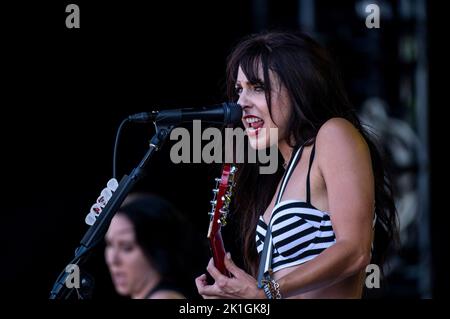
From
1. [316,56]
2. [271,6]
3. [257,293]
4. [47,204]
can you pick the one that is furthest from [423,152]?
[257,293]

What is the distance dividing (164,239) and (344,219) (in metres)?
1.40

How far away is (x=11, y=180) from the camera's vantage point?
4590 mm

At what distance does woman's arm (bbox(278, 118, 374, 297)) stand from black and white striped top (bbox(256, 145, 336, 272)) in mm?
88

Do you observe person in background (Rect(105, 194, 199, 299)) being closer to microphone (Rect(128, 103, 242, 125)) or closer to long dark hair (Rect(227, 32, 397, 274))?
long dark hair (Rect(227, 32, 397, 274))

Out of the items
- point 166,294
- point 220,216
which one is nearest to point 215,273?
point 220,216

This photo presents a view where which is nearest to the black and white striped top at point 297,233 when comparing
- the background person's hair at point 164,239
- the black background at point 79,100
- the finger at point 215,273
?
the finger at point 215,273

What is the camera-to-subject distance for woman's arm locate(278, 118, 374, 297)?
2.36 meters

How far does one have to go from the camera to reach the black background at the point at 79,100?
4.49 metres

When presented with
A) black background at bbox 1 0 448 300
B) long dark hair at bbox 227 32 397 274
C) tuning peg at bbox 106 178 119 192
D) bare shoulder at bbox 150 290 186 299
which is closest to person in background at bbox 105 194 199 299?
bare shoulder at bbox 150 290 186 299

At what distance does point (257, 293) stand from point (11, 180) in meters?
2.53

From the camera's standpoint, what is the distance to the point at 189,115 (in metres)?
2.47

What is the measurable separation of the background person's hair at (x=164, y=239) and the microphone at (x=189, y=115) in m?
1.22

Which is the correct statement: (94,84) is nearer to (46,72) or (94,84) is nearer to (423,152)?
(46,72)

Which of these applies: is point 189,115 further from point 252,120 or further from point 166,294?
point 166,294
